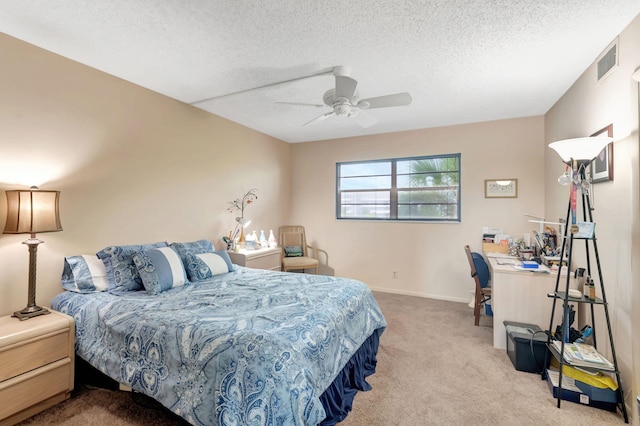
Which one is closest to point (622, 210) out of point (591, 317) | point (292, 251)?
point (591, 317)

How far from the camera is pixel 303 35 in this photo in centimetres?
218

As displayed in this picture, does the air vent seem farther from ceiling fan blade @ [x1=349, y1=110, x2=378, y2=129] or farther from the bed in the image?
the bed

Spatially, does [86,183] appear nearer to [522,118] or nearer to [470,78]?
[470,78]

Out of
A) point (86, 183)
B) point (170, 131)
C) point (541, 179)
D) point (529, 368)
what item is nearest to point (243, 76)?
point (170, 131)

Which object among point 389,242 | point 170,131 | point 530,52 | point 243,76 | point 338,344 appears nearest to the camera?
point 338,344

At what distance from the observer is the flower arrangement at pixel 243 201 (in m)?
4.37

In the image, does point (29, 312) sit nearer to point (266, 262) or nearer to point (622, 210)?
point (266, 262)

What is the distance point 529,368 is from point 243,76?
362cm

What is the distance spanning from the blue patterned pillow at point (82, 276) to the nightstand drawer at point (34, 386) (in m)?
0.57

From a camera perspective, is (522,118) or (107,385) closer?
(107,385)

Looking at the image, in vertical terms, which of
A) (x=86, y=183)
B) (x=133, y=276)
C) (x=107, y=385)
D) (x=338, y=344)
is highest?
(x=86, y=183)

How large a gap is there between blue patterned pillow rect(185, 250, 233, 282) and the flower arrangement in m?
1.23

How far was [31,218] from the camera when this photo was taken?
6.88 feet

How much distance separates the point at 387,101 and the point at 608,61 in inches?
65.2
